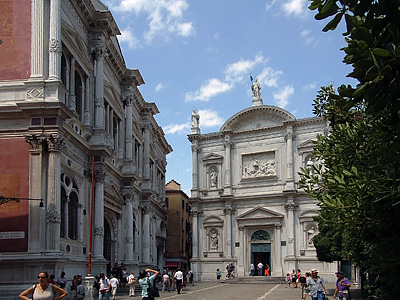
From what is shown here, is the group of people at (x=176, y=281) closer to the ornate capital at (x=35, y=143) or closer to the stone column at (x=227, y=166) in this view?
the stone column at (x=227, y=166)

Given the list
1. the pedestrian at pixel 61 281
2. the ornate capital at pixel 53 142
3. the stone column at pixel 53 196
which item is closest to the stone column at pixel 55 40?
the ornate capital at pixel 53 142

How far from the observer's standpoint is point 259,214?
164 ft

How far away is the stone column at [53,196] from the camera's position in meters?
22.7

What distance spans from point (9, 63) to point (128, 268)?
55.5 ft

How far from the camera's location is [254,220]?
50188 mm

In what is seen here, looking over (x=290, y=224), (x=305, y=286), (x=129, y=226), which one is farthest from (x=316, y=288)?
(x=290, y=224)

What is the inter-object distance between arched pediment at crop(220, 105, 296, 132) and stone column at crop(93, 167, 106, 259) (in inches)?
956

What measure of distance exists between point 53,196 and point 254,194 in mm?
29754

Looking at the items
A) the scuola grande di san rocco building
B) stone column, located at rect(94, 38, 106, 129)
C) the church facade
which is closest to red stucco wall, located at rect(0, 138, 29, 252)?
the scuola grande di san rocco building

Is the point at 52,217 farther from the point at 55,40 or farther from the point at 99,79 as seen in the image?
the point at 99,79

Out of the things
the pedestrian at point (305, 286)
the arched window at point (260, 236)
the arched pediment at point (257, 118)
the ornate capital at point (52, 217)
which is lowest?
the pedestrian at point (305, 286)

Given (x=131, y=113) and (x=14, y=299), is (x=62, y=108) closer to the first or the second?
(x=14, y=299)

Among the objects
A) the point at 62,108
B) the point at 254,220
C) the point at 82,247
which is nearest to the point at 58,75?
the point at 62,108

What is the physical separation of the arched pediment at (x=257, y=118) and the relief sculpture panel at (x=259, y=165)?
2591 mm
